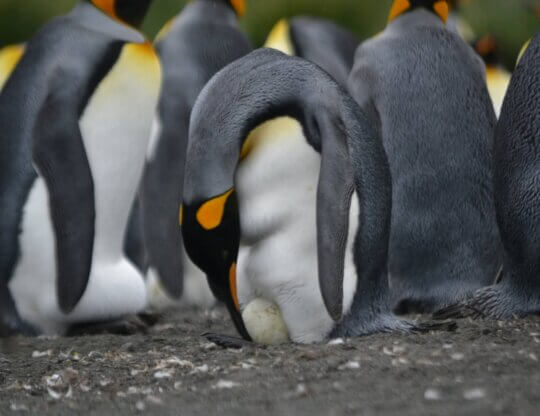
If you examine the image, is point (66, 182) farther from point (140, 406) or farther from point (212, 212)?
point (140, 406)

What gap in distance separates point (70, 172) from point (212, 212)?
1183 mm

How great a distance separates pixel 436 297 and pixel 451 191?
40 cm

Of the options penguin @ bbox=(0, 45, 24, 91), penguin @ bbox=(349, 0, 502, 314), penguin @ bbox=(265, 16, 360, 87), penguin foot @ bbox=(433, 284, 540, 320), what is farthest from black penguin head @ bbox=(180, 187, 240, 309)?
penguin @ bbox=(265, 16, 360, 87)

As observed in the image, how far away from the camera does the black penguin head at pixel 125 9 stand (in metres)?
4.71

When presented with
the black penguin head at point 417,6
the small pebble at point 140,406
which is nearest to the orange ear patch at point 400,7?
the black penguin head at point 417,6

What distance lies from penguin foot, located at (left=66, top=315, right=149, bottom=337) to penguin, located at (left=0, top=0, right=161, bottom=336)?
0.03 m

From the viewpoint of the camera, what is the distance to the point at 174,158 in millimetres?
5520

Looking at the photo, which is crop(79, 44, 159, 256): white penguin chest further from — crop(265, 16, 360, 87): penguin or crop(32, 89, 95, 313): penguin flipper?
crop(265, 16, 360, 87): penguin

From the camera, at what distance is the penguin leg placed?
4.33m

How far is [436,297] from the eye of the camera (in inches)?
172

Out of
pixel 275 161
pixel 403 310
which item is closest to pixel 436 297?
pixel 403 310

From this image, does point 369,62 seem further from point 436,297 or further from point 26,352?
point 26,352

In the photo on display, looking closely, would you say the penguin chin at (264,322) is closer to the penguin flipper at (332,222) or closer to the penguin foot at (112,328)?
the penguin flipper at (332,222)

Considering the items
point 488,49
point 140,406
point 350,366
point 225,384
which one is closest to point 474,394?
point 350,366
